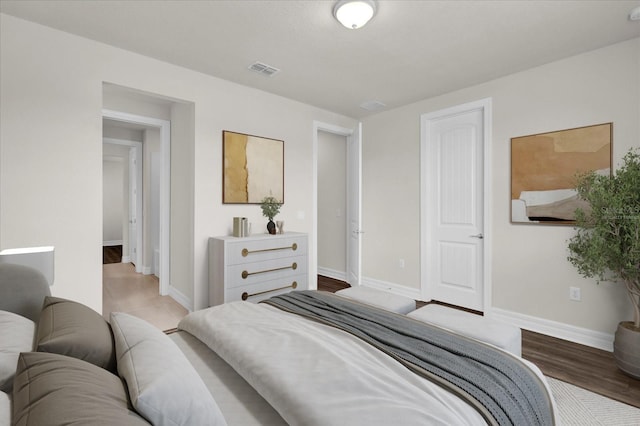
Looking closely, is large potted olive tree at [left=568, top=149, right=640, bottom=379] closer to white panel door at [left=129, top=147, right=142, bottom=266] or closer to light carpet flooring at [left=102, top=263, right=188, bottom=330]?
light carpet flooring at [left=102, top=263, right=188, bottom=330]

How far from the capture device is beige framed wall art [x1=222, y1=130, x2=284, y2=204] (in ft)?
11.6

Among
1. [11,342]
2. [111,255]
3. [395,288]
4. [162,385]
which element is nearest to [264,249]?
[395,288]

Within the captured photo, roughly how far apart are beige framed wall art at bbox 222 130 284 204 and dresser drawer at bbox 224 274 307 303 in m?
0.97

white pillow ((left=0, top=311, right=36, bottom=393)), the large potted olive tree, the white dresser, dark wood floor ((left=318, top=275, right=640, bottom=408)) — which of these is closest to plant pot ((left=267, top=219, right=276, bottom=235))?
the white dresser

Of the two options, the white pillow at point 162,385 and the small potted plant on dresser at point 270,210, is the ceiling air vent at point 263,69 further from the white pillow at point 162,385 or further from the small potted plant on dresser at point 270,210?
the white pillow at point 162,385

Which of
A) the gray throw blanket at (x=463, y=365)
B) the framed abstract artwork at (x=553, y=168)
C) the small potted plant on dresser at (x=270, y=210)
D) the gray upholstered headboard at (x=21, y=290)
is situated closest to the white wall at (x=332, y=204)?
the small potted plant on dresser at (x=270, y=210)

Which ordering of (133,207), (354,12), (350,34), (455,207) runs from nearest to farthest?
(354,12) → (350,34) → (455,207) → (133,207)

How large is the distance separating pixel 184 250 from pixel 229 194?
34.9 inches

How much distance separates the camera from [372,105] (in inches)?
166

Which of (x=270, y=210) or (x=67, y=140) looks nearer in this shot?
(x=67, y=140)

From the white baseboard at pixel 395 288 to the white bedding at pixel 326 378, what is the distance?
9.50ft

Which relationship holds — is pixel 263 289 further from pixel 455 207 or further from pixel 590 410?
pixel 590 410

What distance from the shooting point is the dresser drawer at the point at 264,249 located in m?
3.17

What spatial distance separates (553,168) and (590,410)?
203cm
